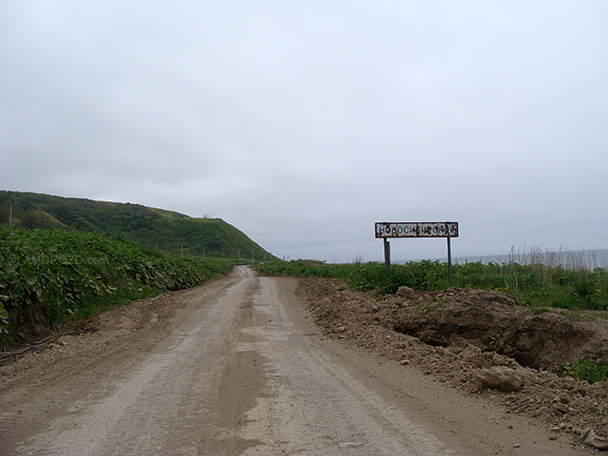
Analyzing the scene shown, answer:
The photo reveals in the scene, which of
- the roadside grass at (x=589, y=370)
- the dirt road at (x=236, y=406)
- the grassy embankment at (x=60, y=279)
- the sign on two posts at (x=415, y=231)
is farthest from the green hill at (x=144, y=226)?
the roadside grass at (x=589, y=370)

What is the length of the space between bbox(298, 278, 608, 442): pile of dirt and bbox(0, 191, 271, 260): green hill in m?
53.7

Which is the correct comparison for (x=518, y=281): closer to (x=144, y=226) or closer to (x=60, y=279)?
(x=60, y=279)

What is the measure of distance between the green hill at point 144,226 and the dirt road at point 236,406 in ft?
177

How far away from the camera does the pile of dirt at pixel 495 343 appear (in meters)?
4.76

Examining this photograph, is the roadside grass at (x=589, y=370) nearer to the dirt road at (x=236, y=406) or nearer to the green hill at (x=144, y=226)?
the dirt road at (x=236, y=406)

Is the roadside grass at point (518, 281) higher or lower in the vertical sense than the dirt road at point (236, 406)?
higher

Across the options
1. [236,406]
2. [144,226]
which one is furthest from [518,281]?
[144,226]

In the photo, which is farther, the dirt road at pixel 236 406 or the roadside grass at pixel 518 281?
the roadside grass at pixel 518 281

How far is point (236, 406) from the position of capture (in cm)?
505

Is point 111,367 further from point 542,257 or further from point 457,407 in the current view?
point 542,257

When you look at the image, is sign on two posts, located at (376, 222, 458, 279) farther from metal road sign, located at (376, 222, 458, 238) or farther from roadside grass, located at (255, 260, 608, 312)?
roadside grass, located at (255, 260, 608, 312)

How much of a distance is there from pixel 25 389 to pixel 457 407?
5.78 meters

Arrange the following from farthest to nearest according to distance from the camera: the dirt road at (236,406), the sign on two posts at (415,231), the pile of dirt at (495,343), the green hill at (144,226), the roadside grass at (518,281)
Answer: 1. the green hill at (144,226)
2. the sign on two posts at (415,231)
3. the roadside grass at (518,281)
4. the pile of dirt at (495,343)
5. the dirt road at (236,406)

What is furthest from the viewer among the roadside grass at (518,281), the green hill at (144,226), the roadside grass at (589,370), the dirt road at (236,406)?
the green hill at (144,226)
